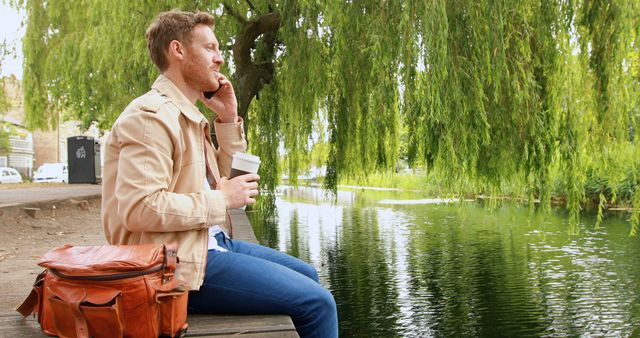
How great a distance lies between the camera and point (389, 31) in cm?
549

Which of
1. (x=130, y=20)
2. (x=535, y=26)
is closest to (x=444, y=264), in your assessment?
(x=535, y=26)

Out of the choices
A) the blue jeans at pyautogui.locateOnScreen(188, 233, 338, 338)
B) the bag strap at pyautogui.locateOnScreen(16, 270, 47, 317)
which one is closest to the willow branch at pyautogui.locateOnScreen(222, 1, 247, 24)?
the bag strap at pyautogui.locateOnScreen(16, 270, 47, 317)

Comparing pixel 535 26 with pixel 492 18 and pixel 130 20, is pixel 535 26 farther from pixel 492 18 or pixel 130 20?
pixel 130 20

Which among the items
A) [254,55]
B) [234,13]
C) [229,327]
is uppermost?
[234,13]

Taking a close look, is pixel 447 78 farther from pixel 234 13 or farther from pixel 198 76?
pixel 198 76

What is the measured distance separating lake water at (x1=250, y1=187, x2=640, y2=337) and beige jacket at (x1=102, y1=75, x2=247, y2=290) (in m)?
3.95

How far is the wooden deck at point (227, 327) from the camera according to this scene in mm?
2080

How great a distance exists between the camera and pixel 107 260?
185cm

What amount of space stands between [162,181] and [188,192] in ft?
0.53

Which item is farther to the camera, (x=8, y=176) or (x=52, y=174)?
(x=8, y=176)

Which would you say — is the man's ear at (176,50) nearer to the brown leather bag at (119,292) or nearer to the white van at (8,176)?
the brown leather bag at (119,292)

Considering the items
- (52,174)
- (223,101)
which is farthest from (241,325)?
(52,174)

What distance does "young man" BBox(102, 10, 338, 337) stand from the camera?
194 centimetres

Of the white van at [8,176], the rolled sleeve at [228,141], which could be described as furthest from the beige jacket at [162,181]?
the white van at [8,176]
